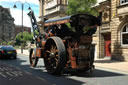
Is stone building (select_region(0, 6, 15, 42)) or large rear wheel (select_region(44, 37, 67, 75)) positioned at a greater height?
stone building (select_region(0, 6, 15, 42))

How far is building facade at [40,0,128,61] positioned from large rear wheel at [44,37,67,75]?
10.6 metres

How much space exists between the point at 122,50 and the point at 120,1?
512 cm

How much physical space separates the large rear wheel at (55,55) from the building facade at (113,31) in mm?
10620

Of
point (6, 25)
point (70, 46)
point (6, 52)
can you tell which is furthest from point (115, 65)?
point (6, 25)

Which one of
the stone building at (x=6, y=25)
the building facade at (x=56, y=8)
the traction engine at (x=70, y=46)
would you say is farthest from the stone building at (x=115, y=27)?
the stone building at (x=6, y=25)

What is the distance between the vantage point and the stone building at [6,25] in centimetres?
9725

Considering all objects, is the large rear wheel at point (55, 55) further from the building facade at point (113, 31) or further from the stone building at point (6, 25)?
the stone building at point (6, 25)

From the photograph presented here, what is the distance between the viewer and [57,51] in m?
9.00

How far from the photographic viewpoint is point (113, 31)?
1962 cm

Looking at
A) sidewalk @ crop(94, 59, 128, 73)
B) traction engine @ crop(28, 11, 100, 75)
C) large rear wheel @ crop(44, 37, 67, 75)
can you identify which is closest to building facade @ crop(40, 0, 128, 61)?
sidewalk @ crop(94, 59, 128, 73)

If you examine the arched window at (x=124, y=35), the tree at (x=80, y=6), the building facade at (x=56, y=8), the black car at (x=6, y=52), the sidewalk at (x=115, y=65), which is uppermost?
the building facade at (x=56, y=8)

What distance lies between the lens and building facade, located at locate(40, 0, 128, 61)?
60.3ft

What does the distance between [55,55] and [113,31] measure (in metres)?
12.0

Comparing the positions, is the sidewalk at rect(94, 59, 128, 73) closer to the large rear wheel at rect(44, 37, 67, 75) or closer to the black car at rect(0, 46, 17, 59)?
the large rear wheel at rect(44, 37, 67, 75)
